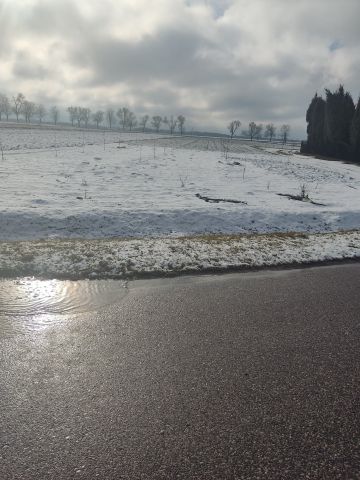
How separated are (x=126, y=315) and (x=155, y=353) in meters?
1.19

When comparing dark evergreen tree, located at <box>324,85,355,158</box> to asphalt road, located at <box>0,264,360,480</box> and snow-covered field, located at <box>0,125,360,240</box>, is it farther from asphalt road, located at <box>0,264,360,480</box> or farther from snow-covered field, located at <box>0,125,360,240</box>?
asphalt road, located at <box>0,264,360,480</box>

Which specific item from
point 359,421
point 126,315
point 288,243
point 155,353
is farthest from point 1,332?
point 288,243

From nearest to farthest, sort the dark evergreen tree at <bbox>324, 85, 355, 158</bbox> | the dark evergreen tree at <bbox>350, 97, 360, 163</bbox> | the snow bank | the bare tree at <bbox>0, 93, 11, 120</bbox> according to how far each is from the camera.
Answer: the snow bank < the dark evergreen tree at <bbox>350, 97, 360, 163</bbox> < the dark evergreen tree at <bbox>324, 85, 355, 158</bbox> < the bare tree at <bbox>0, 93, 11, 120</bbox>

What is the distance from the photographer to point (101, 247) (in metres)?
8.77

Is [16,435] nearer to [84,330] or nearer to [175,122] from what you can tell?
[84,330]

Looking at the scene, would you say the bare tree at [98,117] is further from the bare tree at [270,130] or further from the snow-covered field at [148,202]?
the snow-covered field at [148,202]

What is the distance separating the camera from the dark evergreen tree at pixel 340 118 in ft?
154

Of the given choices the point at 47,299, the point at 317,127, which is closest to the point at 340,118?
the point at 317,127

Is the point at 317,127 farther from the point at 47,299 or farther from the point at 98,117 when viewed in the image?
the point at 98,117

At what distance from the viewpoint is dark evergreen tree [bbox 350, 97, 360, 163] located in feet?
139

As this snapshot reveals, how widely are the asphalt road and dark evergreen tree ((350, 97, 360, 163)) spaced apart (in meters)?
42.3

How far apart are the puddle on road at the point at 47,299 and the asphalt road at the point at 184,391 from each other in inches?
A: 2.9

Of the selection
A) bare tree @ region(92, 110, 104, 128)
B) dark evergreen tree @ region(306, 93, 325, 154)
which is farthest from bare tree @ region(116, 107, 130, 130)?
dark evergreen tree @ region(306, 93, 325, 154)

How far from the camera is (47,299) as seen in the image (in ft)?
20.5
